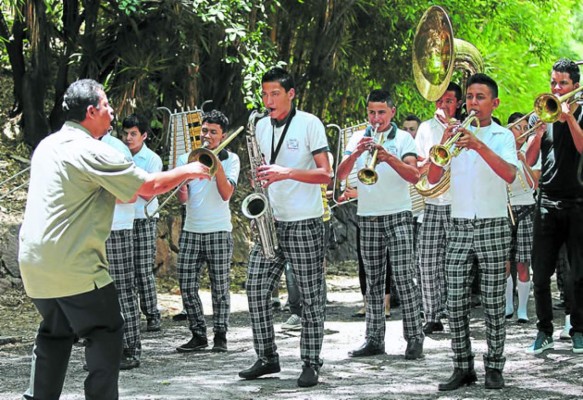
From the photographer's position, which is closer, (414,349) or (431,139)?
(414,349)

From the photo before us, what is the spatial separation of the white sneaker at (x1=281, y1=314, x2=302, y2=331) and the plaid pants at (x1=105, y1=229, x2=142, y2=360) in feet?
6.49

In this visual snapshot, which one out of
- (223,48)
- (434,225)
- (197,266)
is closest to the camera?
(197,266)

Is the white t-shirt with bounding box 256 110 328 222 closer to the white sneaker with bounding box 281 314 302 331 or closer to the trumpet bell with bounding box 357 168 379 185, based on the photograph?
the trumpet bell with bounding box 357 168 379 185

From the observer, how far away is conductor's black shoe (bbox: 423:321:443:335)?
920 centimetres

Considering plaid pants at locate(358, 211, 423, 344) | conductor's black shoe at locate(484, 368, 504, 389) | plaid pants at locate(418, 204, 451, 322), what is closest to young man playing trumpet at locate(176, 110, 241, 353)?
plaid pants at locate(358, 211, 423, 344)

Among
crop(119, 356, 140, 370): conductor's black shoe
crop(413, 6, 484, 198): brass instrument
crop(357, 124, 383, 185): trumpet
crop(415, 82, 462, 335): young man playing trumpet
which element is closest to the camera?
crop(357, 124, 383, 185): trumpet

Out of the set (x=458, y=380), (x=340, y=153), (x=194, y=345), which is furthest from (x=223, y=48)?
(x=458, y=380)

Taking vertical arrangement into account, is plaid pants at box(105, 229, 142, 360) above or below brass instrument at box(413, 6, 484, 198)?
below

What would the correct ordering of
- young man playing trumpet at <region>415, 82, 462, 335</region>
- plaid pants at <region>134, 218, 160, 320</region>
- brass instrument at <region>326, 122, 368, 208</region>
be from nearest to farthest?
young man playing trumpet at <region>415, 82, 462, 335</region> → plaid pants at <region>134, 218, 160, 320</region> → brass instrument at <region>326, 122, 368, 208</region>

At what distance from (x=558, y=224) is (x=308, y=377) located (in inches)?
90.3

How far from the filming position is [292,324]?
32.2 ft

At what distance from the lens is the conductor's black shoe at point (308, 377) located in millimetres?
6895

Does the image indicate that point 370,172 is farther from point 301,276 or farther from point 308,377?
point 308,377

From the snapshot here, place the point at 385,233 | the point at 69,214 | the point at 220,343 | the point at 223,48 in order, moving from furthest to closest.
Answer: the point at 223,48, the point at 220,343, the point at 385,233, the point at 69,214
